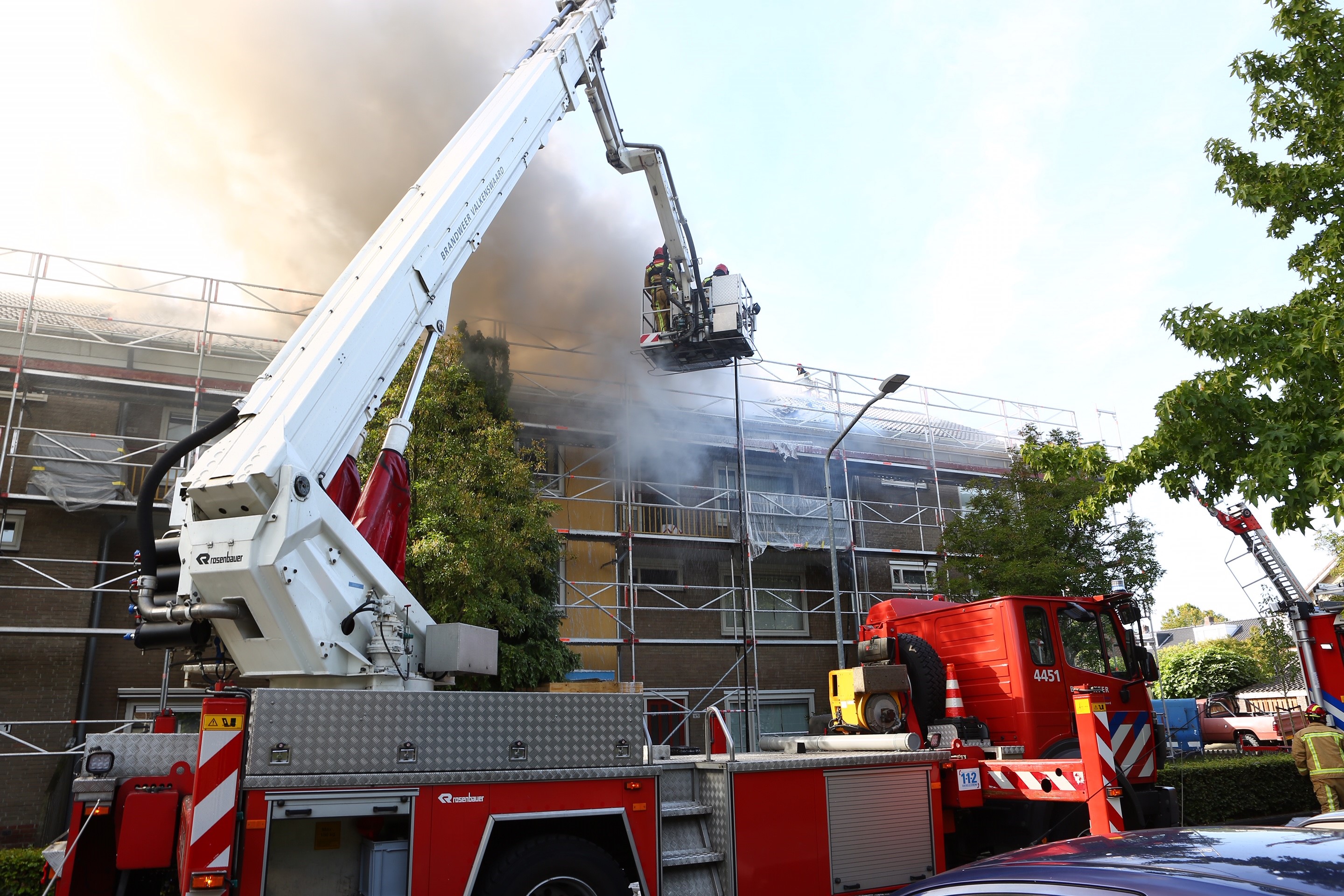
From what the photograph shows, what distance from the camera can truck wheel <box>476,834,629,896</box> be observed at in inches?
196

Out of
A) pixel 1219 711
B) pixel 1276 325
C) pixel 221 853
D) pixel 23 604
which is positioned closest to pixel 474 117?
pixel 221 853

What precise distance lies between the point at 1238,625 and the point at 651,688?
5174 centimetres

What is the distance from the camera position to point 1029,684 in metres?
8.50

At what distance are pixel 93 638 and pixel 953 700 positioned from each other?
1429 cm

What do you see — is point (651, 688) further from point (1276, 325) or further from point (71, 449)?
point (1276, 325)

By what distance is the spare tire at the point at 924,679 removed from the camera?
8.71m

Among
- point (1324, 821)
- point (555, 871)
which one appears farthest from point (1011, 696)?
point (555, 871)

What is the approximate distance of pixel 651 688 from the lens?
1856 cm

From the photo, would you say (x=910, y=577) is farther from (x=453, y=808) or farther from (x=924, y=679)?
(x=453, y=808)

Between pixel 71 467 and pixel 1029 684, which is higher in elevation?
pixel 71 467

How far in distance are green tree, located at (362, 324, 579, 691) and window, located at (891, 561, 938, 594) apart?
10.4 metres

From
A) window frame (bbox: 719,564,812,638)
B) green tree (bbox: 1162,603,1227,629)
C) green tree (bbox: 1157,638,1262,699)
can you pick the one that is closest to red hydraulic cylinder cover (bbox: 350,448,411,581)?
window frame (bbox: 719,564,812,638)

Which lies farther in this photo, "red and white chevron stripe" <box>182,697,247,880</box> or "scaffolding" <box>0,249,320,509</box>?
"scaffolding" <box>0,249,320,509</box>

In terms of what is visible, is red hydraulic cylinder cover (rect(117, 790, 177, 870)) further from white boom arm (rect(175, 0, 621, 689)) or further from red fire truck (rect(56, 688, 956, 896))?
white boom arm (rect(175, 0, 621, 689))
